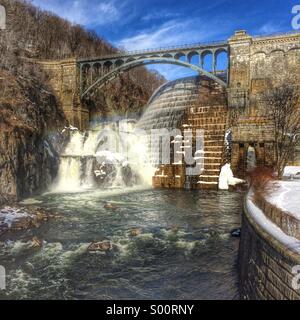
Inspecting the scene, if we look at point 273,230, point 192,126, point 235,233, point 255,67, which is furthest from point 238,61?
point 273,230

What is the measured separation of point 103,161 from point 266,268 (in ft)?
80.5

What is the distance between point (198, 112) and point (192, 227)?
19644 mm

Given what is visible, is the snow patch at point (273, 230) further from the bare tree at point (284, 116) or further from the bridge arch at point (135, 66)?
the bridge arch at point (135, 66)

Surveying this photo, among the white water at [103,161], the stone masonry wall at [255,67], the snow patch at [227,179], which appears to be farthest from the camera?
the stone masonry wall at [255,67]

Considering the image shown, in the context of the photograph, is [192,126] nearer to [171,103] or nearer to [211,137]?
[211,137]

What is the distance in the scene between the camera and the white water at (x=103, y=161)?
99.8ft

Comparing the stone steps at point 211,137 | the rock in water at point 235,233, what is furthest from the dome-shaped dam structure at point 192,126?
the rock in water at point 235,233

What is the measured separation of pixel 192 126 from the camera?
109ft

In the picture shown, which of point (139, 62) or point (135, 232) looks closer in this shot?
point (135, 232)

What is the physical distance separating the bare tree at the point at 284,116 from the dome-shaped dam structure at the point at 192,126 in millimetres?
4487

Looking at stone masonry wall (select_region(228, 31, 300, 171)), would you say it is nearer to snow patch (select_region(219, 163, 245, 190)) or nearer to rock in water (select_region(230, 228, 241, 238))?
snow patch (select_region(219, 163, 245, 190))

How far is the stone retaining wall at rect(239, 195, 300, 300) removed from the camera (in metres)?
6.66

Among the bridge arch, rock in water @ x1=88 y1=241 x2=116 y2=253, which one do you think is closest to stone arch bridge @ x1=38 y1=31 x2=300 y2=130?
the bridge arch

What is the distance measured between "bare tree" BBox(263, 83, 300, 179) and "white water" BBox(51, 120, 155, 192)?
447 inches
